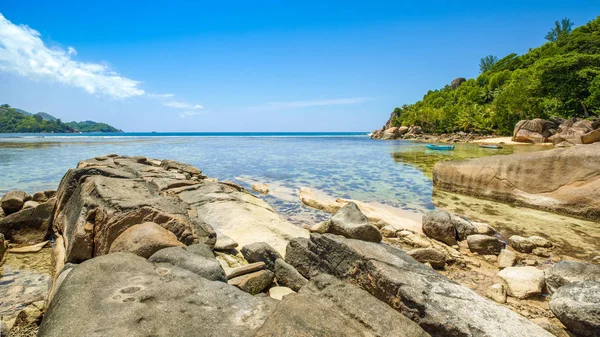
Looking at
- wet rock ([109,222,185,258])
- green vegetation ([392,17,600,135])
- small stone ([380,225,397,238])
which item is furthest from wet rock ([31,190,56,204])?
green vegetation ([392,17,600,135])

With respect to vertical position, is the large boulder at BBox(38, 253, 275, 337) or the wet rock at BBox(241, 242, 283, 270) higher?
the large boulder at BBox(38, 253, 275, 337)

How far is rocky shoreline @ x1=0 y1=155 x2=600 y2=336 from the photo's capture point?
247 centimetres

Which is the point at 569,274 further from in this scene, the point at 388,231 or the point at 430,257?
the point at 388,231

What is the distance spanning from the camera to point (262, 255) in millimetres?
4680

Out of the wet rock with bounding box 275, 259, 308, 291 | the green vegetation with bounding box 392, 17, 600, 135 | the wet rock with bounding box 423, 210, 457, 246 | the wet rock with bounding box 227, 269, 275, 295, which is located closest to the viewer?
the wet rock with bounding box 227, 269, 275, 295

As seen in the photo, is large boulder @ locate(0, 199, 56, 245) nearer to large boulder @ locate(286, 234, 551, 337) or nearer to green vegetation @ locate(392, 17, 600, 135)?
large boulder @ locate(286, 234, 551, 337)

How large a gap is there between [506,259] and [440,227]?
1610 mm

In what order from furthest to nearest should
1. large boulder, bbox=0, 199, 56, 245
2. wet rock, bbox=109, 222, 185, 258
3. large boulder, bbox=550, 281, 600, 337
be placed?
large boulder, bbox=0, 199, 56, 245 → wet rock, bbox=109, 222, 185, 258 → large boulder, bbox=550, 281, 600, 337

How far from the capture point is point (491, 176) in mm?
11445

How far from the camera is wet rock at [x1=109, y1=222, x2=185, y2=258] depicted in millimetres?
3969

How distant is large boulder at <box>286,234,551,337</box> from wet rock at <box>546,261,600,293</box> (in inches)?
88.9

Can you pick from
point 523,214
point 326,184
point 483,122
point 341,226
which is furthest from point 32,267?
point 483,122

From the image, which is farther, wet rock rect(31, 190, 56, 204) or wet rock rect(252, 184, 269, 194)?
wet rock rect(252, 184, 269, 194)

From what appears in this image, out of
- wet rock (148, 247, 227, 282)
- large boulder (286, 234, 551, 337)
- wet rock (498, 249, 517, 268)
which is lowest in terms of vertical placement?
wet rock (498, 249, 517, 268)
